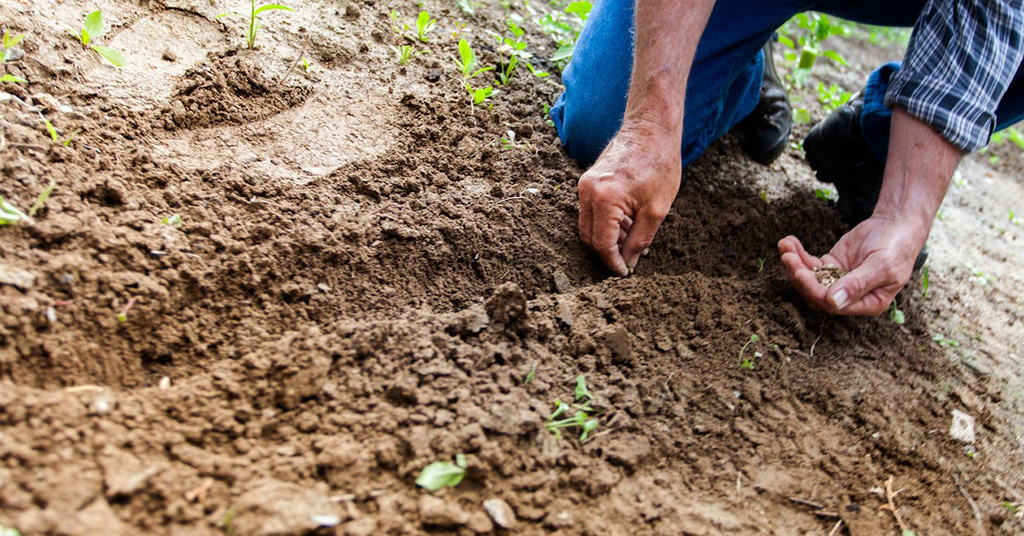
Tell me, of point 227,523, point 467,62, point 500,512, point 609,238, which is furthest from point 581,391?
point 467,62

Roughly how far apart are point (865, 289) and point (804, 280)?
0.53 feet

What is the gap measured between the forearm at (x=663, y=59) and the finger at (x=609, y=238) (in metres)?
0.27

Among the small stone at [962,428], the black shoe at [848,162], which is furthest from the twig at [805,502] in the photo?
the black shoe at [848,162]

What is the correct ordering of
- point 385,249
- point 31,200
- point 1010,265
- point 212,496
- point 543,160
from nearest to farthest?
point 212,496
point 31,200
point 385,249
point 543,160
point 1010,265

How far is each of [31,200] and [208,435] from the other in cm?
67

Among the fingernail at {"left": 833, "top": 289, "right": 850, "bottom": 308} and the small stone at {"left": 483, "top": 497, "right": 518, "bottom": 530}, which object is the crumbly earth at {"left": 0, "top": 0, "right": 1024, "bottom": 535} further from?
the fingernail at {"left": 833, "top": 289, "right": 850, "bottom": 308}

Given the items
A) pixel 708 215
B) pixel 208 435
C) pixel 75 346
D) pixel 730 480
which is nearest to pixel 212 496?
pixel 208 435

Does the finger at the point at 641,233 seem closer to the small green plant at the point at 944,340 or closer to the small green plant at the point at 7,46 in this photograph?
the small green plant at the point at 944,340

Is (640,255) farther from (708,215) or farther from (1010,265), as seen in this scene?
(1010,265)

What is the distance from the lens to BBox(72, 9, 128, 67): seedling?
1.72 m

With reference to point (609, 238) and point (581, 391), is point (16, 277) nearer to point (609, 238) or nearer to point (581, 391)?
point (581, 391)

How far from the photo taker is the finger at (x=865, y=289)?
1.76m

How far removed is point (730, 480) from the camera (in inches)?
53.8

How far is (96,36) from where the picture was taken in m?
1.79
